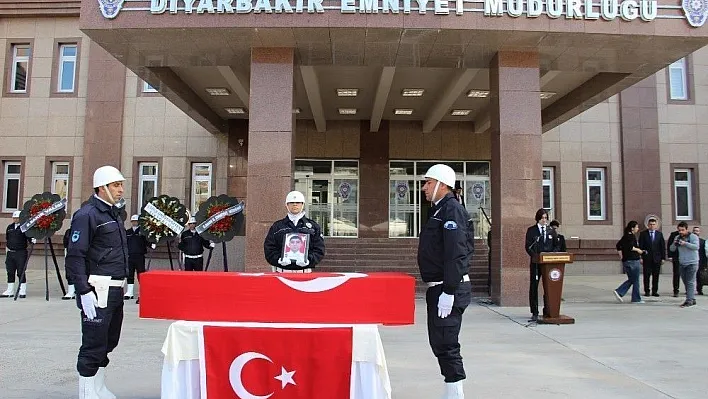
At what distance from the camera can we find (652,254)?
12586 mm

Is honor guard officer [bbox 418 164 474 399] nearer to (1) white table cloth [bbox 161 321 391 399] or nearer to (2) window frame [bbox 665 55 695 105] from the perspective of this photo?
(1) white table cloth [bbox 161 321 391 399]

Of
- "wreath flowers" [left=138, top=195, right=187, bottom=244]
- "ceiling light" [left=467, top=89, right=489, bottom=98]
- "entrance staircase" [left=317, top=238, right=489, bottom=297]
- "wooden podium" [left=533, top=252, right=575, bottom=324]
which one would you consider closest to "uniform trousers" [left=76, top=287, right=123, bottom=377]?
"wreath flowers" [left=138, top=195, right=187, bottom=244]

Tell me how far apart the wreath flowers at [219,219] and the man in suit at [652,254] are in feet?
29.5

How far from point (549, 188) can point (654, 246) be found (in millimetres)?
7474

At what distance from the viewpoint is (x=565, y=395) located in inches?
197

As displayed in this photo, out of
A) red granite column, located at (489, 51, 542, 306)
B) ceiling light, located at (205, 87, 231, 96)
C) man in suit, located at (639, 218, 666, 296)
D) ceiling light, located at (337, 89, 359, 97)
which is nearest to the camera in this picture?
red granite column, located at (489, 51, 542, 306)

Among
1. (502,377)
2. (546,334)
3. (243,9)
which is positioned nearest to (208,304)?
(502,377)

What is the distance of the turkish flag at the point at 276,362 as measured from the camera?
4.17 metres

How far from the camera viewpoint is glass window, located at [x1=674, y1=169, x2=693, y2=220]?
19.8m

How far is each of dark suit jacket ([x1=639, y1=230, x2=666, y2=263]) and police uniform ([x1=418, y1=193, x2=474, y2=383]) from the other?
974 cm

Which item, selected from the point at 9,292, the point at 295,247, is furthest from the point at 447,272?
the point at 9,292

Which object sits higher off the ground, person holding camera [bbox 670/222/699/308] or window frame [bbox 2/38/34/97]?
window frame [bbox 2/38/34/97]

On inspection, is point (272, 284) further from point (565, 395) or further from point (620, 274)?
point (620, 274)

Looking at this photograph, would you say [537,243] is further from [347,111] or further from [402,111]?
[347,111]
